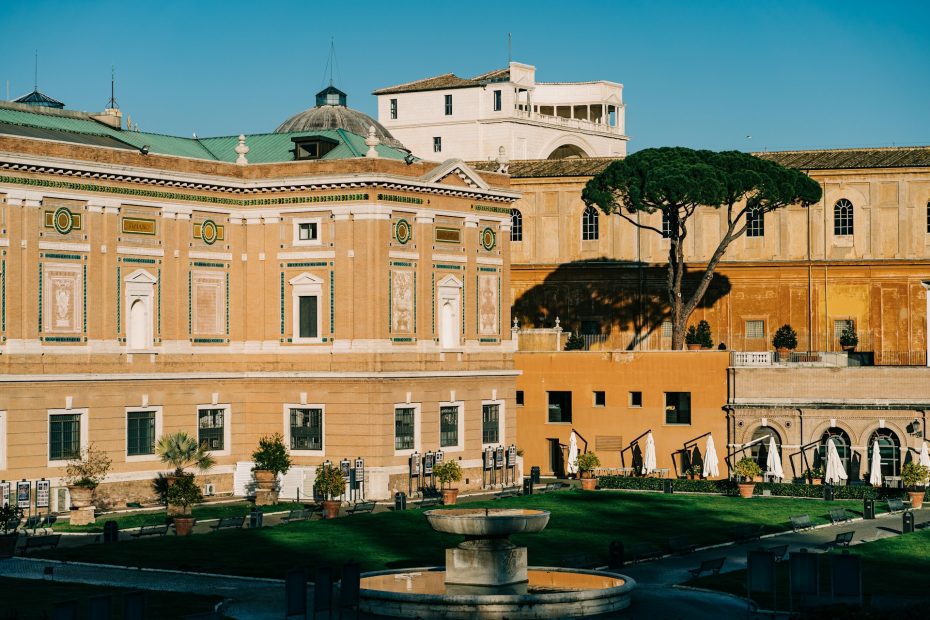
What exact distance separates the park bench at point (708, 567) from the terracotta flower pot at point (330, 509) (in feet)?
49.4

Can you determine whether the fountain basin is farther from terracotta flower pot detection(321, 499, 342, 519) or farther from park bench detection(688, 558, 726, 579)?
terracotta flower pot detection(321, 499, 342, 519)

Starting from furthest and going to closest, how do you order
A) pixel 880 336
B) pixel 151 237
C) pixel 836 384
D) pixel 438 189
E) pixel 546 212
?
pixel 546 212, pixel 880 336, pixel 836 384, pixel 438 189, pixel 151 237

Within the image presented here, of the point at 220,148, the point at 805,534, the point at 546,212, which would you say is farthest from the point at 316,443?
the point at 546,212

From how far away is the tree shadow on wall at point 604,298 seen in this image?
90.1 m

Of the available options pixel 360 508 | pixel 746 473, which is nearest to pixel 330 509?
pixel 360 508

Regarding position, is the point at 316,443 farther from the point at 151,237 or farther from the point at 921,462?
the point at 921,462

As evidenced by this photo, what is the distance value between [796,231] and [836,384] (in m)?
18.7

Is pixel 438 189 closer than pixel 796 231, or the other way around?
pixel 438 189

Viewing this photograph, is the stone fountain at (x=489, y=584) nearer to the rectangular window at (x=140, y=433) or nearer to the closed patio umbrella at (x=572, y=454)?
the rectangular window at (x=140, y=433)

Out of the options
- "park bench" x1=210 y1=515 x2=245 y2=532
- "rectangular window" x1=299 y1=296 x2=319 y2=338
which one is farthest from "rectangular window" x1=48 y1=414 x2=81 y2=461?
"rectangular window" x1=299 y1=296 x2=319 y2=338

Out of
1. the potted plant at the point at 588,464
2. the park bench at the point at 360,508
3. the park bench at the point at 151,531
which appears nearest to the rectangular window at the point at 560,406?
the potted plant at the point at 588,464

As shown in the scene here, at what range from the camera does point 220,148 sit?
68875 mm

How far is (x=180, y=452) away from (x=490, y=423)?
45.6 ft

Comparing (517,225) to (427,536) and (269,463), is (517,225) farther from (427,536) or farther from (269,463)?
(427,536)
